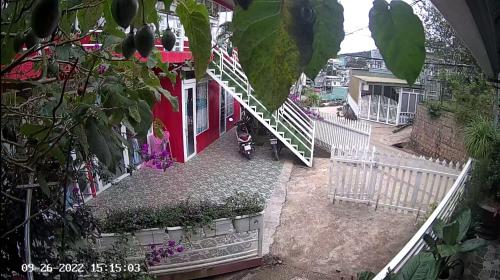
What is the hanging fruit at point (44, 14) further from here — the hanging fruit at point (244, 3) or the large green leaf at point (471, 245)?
the large green leaf at point (471, 245)

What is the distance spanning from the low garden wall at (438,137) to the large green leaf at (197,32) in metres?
8.81

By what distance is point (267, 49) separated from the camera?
33cm

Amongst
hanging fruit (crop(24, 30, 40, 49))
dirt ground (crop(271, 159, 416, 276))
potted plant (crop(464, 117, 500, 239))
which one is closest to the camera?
hanging fruit (crop(24, 30, 40, 49))

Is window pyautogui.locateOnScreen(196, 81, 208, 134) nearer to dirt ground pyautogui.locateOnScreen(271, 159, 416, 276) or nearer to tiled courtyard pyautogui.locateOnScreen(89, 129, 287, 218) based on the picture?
tiled courtyard pyautogui.locateOnScreen(89, 129, 287, 218)

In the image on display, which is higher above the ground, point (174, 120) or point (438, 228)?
point (174, 120)

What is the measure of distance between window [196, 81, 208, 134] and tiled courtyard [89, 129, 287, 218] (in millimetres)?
755

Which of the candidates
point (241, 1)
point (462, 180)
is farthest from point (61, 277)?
point (462, 180)

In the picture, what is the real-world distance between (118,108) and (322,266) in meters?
3.89

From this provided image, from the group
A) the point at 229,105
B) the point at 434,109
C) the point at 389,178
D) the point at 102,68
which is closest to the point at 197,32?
the point at 102,68

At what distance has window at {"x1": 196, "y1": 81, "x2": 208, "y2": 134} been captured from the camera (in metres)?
9.95

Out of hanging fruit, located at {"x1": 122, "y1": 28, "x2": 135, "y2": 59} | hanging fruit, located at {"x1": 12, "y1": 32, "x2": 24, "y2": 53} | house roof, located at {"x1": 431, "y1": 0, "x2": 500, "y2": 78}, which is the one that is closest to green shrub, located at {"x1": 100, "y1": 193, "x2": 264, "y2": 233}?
hanging fruit, located at {"x1": 12, "y1": 32, "x2": 24, "y2": 53}

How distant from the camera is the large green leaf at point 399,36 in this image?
32cm

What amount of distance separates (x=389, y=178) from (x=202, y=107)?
5.75 metres

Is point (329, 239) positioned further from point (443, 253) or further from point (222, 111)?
point (222, 111)
